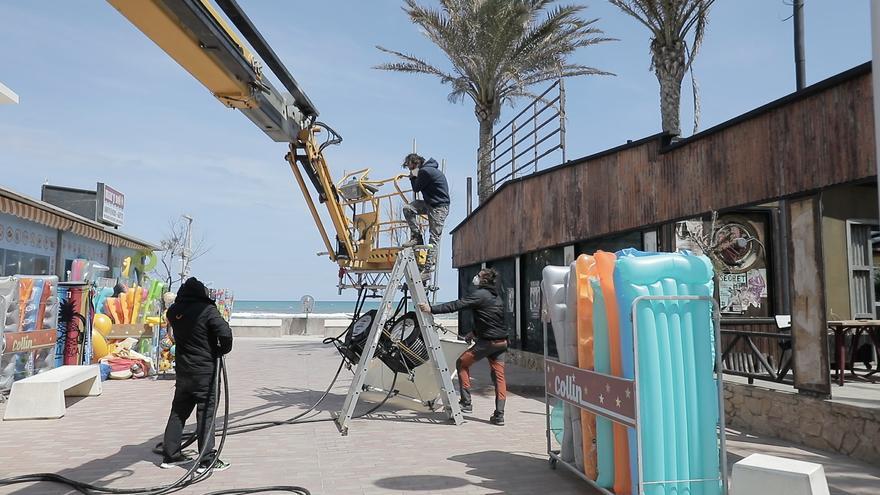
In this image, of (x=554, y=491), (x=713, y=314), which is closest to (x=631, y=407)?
A: (x=713, y=314)

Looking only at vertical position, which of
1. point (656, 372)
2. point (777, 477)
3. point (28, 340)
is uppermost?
point (656, 372)

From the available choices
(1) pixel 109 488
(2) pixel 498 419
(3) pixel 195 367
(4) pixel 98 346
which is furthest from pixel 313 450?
(4) pixel 98 346

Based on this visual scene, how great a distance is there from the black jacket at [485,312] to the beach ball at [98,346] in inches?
355

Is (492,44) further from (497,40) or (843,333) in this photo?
(843,333)

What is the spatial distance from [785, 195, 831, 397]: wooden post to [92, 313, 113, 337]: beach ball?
13.2 m

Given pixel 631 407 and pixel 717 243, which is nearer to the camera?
pixel 631 407

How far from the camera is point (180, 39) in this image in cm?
576

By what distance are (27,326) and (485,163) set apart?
12.9m

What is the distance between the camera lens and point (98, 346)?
1406 cm

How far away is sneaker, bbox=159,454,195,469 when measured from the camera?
20.3 feet

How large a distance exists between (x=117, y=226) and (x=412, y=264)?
74.2 ft

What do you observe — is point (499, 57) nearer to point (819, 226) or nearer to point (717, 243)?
point (717, 243)

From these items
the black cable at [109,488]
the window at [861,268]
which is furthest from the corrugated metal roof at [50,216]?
the window at [861,268]

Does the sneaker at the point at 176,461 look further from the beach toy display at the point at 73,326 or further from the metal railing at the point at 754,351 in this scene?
the beach toy display at the point at 73,326
